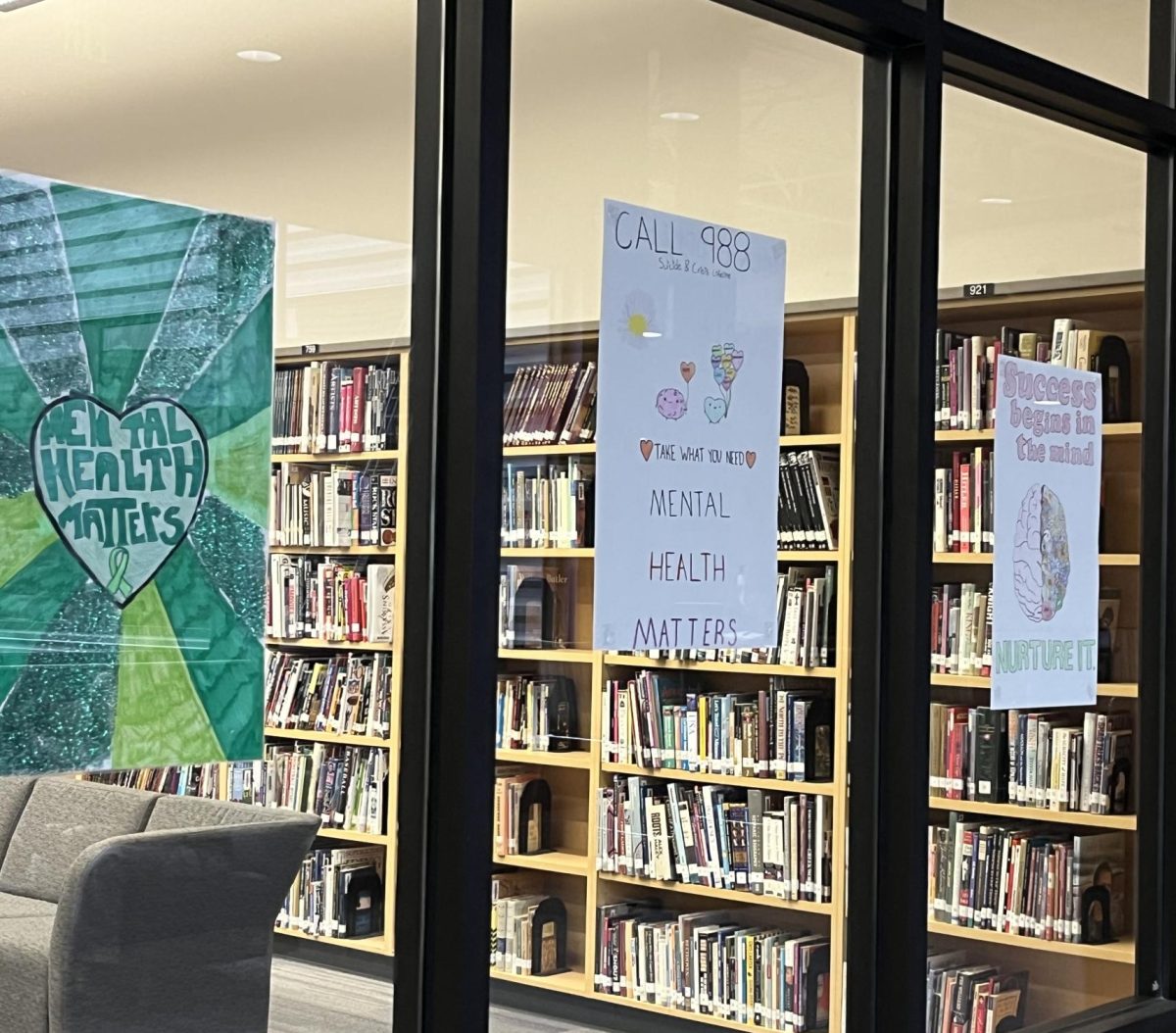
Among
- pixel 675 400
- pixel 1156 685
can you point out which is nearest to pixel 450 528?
pixel 675 400

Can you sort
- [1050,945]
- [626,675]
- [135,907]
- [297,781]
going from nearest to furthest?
[135,907]
[297,781]
[626,675]
[1050,945]

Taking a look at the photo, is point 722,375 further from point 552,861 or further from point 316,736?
point 316,736

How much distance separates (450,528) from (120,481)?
45 cm

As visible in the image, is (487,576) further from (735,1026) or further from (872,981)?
(872,981)

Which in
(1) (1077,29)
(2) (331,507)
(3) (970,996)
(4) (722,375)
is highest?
(1) (1077,29)

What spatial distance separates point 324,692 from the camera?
1963mm

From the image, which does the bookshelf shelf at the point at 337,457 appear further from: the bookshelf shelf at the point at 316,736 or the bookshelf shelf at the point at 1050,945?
the bookshelf shelf at the point at 1050,945

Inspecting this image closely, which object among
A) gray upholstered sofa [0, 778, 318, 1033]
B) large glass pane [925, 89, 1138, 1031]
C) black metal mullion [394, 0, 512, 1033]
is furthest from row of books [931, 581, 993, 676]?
gray upholstered sofa [0, 778, 318, 1033]

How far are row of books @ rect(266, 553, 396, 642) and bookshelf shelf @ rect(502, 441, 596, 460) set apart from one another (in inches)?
10.3

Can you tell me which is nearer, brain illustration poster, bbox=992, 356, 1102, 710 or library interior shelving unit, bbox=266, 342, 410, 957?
library interior shelving unit, bbox=266, 342, 410, 957

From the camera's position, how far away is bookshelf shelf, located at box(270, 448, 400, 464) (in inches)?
75.8

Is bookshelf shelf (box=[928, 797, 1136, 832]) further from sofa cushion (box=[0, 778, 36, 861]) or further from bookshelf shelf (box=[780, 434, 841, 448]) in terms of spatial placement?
sofa cushion (box=[0, 778, 36, 861])

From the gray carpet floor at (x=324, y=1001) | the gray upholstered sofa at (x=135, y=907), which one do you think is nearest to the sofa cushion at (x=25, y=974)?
the gray upholstered sofa at (x=135, y=907)

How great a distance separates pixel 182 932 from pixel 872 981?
1374 mm
